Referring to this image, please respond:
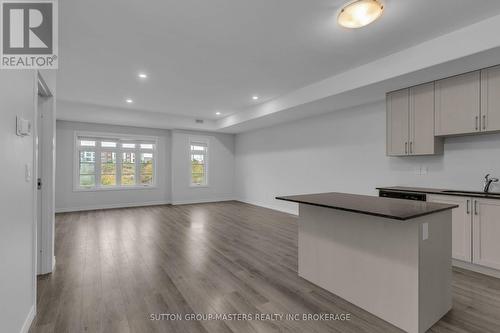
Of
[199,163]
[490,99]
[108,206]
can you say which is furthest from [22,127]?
[199,163]

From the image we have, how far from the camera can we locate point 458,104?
129 inches

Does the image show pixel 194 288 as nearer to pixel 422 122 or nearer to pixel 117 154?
pixel 422 122

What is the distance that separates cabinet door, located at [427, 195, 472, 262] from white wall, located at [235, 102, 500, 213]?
642mm

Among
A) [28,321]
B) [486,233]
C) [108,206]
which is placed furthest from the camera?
[108,206]

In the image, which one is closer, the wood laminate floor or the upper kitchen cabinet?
the wood laminate floor

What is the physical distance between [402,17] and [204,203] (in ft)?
23.9

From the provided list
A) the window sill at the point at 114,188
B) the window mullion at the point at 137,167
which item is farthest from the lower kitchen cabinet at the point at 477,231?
the window mullion at the point at 137,167

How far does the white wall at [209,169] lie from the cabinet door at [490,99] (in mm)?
7263

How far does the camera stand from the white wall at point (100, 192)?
6711 mm

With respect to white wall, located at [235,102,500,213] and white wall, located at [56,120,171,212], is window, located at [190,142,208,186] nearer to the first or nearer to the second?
white wall, located at [56,120,171,212]

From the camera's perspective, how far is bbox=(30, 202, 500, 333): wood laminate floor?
6.66 feet

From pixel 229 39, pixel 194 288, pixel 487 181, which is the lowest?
pixel 194 288

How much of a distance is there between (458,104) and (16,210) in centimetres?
484

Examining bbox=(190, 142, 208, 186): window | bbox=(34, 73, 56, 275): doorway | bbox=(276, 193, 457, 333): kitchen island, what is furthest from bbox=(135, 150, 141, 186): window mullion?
bbox=(276, 193, 457, 333): kitchen island
